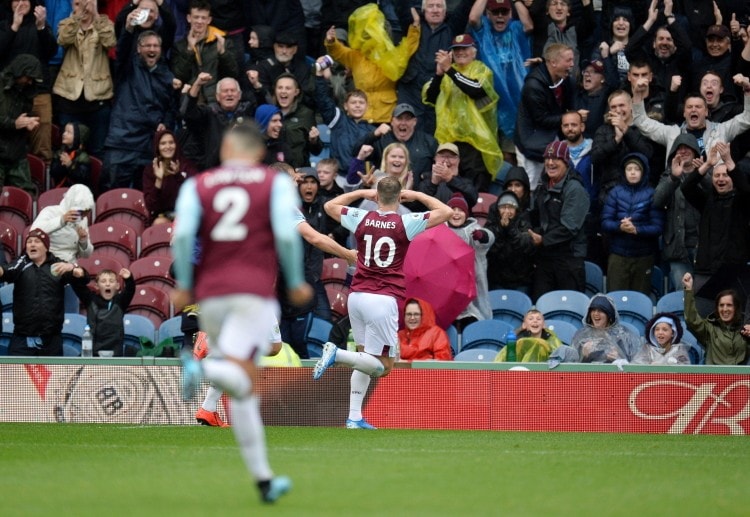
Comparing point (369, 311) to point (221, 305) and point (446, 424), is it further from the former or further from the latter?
point (221, 305)

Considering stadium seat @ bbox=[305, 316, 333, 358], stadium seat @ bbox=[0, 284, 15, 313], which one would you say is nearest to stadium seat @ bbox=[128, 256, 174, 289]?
stadium seat @ bbox=[0, 284, 15, 313]

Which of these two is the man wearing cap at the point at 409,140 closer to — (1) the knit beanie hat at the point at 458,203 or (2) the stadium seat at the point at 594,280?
(1) the knit beanie hat at the point at 458,203

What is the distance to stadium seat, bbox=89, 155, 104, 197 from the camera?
1862 cm

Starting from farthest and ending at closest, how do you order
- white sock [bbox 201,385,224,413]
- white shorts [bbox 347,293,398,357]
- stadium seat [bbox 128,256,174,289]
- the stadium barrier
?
stadium seat [bbox 128,256,174,289] → the stadium barrier → white sock [bbox 201,385,224,413] → white shorts [bbox 347,293,398,357]

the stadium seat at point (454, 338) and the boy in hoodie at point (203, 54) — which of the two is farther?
the boy in hoodie at point (203, 54)

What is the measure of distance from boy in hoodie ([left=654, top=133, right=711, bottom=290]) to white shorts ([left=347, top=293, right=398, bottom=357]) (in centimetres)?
480

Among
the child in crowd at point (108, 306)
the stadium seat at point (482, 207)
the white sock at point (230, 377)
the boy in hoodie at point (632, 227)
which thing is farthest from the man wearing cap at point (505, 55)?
the white sock at point (230, 377)

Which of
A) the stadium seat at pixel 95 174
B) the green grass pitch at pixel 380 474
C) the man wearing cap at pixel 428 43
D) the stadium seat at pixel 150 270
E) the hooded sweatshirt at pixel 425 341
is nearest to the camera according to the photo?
the green grass pitch at pixel 380 474

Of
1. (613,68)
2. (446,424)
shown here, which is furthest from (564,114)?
(446,424)

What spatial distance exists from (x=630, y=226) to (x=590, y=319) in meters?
1.72

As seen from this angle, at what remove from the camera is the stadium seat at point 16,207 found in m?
18.0

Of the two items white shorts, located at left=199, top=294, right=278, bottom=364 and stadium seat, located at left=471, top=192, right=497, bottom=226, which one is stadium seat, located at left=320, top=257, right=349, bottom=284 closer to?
stadium seat, located at left=471, top=192, right=497, bottom=226

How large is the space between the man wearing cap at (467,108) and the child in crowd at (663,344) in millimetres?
3970

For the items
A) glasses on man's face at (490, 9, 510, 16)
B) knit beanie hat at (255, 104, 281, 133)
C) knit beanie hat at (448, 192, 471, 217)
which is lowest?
knit beanie hat at (448, 192, 471, 217)
